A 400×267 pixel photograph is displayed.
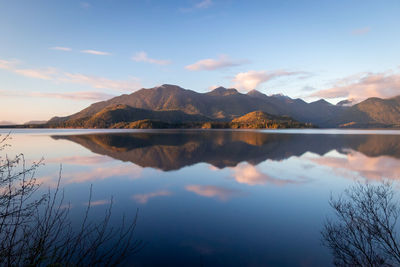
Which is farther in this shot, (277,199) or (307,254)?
(277,199)

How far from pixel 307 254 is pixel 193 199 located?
9.04 meters

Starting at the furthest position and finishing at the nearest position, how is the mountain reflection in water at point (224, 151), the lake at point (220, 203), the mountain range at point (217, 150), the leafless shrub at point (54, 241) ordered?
1. the mountain range at point (217, 150)
2. the mountain reflection in water at point (224, 151)
3. the lake at point (220, 203)
4. the leafless shrub at point (54, 241)

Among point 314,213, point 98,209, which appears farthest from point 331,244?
point 98,209

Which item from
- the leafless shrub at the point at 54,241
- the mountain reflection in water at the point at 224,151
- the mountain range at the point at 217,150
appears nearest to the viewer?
the leafless shrub at the point at 54,241

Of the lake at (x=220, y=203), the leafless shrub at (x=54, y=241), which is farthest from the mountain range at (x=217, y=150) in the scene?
the leafless shrub at (x=54, y=241)

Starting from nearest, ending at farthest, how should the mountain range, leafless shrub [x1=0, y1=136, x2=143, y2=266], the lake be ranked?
leafless shrub [x1=0, y1=136, x2=143, y2=266], the lake, the mountain range

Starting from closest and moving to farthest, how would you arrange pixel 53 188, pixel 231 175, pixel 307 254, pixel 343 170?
pixel 307 254 < pixel 53 188 < pixel 231 175 < pixel 343 170

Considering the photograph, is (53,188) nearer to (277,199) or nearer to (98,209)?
(98,209)

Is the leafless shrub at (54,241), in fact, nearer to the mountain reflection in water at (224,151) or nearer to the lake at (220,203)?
the lake at (220,203)

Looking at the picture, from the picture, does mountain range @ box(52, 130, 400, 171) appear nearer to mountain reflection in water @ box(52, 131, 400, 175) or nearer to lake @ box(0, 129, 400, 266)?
mountain reflection in water @ box(52, 131, 400, 175)

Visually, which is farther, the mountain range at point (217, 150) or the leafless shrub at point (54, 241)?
the mountain range at point (217, 150)

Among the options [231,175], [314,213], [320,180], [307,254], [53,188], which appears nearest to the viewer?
[307,254]

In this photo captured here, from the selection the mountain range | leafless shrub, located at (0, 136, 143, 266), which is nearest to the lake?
leafless shrub, located at (0, 136, 143, 266)

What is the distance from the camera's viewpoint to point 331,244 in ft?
34.1
